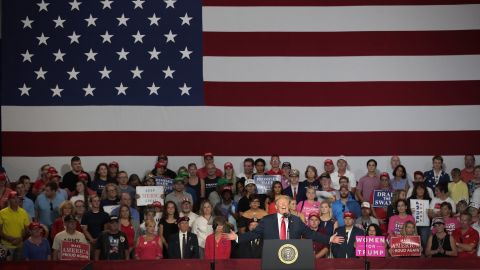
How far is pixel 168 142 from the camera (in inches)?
679

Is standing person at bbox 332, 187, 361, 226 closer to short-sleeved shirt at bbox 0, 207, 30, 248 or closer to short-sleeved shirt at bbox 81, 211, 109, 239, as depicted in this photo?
short-sleeved shirt at bbox 81, 211, 109, 239

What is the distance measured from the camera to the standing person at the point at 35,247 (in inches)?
528

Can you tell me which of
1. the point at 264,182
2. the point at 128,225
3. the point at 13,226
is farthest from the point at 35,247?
the point at 264,182

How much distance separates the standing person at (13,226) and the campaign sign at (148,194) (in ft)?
5.96

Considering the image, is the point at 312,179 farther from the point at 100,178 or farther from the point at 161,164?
the point at 100,178

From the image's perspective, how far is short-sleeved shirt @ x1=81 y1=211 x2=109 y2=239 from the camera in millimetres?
14148

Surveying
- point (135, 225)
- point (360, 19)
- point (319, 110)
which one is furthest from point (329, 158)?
point (135, 225)

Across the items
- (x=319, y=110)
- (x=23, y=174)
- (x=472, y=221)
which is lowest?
(x=472, y=221)

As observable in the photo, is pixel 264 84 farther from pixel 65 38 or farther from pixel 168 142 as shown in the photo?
pixel 65 38

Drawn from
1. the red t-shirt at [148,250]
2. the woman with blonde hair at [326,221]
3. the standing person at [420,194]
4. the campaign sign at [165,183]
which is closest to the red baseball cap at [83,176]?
the campaign sign at [165,183]

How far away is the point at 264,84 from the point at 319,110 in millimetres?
1114

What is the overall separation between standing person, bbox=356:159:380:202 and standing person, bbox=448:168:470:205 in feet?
4.00

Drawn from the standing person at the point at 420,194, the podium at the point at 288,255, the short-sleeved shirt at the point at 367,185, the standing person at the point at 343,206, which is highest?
the short-sleeved shirt at the point at 367,185

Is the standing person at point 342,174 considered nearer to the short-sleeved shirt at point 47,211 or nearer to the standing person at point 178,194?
the standing person at point 178,194
